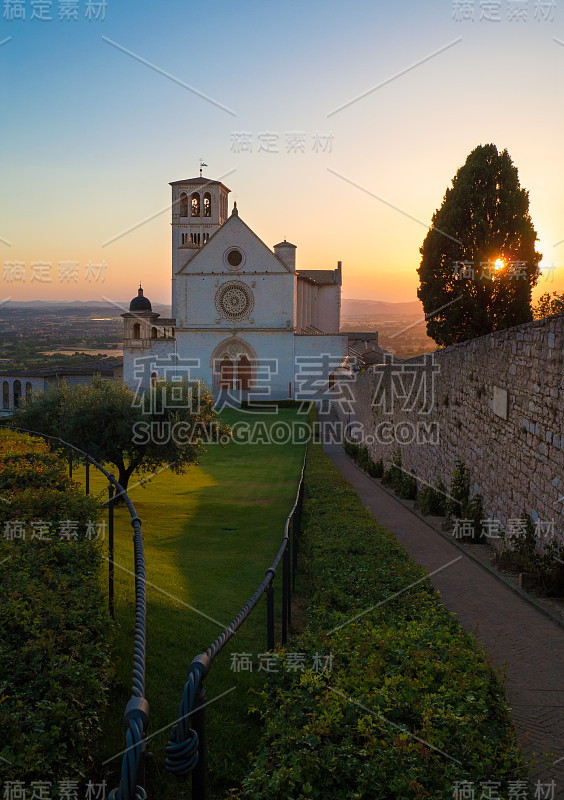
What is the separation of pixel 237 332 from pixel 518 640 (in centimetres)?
4996

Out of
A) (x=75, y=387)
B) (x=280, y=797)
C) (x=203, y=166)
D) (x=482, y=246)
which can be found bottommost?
(x=280, y=797)

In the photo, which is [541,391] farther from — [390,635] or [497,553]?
[390,635]

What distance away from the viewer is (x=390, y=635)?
486 centimetres

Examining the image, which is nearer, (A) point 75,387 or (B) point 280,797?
(B) point 280,797

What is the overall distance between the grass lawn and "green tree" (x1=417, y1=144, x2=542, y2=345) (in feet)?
31.4

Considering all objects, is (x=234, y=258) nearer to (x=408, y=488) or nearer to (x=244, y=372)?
(x=244, y=372)

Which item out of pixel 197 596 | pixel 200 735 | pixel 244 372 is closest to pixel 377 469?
pixel 197 596

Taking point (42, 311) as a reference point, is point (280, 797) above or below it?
below

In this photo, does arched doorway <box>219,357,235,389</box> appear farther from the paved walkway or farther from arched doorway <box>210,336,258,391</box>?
the paved walkway

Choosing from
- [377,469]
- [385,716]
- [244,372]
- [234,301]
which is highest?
[234,301]

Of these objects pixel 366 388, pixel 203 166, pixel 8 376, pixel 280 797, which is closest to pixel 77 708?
pixel 280 797

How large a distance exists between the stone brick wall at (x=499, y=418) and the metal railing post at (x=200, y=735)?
610 cm

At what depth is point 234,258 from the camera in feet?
180

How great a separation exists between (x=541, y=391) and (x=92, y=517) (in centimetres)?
571
